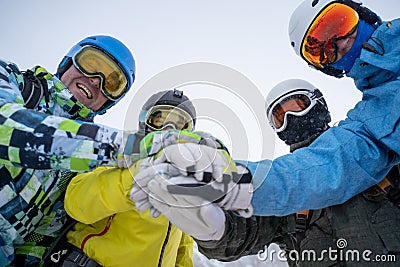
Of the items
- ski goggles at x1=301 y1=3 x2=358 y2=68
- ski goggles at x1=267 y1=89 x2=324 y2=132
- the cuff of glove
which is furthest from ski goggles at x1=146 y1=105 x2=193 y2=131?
ski goggles at x1=301 y1=3 x2=358 y2=68

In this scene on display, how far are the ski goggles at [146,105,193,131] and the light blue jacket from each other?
0.86 meters

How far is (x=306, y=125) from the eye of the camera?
10.1 ft

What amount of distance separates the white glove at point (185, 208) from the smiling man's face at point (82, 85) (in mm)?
1723

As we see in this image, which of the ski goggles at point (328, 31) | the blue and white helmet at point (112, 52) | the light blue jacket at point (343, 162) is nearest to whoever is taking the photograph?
the light blue jacket at point (343, 162)

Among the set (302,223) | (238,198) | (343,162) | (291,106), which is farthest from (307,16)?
(238,198)

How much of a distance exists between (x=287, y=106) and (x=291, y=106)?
0.04 meters

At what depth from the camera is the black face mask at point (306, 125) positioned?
3.04 m

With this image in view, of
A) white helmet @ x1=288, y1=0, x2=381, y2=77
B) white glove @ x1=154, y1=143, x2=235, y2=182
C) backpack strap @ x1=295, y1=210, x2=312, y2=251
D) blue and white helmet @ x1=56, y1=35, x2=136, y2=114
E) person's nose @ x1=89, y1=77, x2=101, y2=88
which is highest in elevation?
white helmet @ x1=288, y1=0, x2=381, y2=77

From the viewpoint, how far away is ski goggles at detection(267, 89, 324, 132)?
3258mm

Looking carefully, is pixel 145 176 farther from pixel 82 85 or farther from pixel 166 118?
pixel 82 85

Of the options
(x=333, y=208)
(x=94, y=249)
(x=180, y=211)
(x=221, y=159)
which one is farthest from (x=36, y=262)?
(x=333, y=208)

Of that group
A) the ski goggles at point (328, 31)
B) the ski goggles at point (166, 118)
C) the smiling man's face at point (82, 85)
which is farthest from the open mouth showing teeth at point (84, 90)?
the ski goggles at point (328, 31)

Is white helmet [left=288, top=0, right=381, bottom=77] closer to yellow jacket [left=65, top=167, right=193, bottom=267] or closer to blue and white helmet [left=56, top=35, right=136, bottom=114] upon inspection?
blue and white helmet [left=56, top=35, right=136, bottom=114]

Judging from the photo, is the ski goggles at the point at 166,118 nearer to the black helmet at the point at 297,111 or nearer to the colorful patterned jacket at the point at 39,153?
the colorful patterned jacket at the point at 39,153
